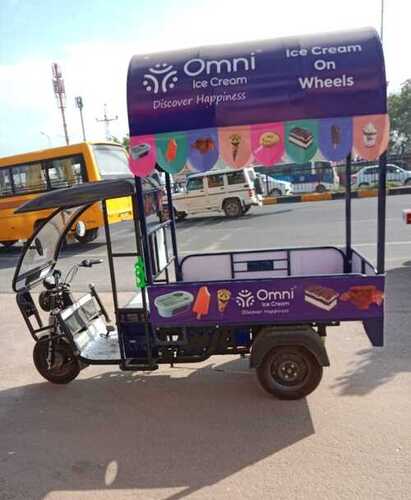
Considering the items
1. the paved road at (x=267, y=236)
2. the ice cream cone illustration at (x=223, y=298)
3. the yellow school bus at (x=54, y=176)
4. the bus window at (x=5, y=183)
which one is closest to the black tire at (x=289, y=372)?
the ice cream cone illustration at (x=223, y=298)

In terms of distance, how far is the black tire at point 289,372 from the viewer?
3688 millimetres

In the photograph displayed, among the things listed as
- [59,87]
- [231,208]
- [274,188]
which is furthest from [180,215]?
[59,87]

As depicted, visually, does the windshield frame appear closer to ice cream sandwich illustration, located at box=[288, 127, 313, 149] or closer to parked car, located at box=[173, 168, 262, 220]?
ice cream sandwich illustration, located at box=[288, 127, 313, 149]

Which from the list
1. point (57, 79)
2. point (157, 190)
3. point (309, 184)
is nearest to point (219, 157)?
point (157, 190)

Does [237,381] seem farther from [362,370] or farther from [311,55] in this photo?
[311,55]

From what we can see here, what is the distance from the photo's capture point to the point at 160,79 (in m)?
3.28

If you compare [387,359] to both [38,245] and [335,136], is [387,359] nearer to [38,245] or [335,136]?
[335,136]

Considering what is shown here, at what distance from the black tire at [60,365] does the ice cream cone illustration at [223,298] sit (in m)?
1.70

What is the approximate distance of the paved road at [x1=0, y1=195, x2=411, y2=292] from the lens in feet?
28.5

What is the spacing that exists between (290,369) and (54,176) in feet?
33.5

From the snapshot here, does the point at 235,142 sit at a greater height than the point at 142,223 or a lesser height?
greater

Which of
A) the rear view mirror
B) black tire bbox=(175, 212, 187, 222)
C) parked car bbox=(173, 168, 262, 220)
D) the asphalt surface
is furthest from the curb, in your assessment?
the rear view mirror

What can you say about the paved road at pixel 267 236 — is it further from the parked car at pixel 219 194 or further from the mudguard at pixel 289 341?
the mudguard at pixel 289 341

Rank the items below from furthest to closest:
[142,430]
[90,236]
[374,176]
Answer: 1. [374,176]
2. [90,236]
3. [142,430]
